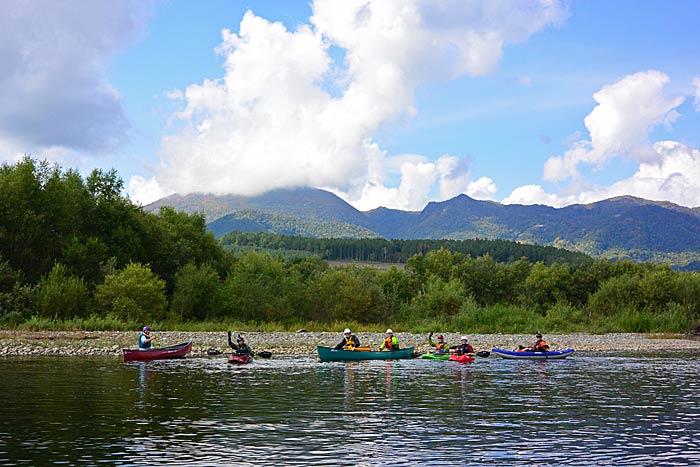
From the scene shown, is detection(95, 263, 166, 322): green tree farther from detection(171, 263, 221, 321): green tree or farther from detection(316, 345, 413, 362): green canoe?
detection(316, 345, 413, 362): green canoe

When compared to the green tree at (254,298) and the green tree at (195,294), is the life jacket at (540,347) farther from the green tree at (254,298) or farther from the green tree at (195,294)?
the green tree at (195,294)

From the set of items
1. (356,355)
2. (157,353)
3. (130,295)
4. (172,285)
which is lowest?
(356,355)

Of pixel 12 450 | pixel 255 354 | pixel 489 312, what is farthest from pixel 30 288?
pixel 12 450

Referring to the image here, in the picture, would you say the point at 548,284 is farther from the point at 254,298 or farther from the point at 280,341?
the point at 280,341

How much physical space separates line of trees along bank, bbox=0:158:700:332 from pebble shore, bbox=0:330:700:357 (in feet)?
18.7

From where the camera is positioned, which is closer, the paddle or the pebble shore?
the paddle

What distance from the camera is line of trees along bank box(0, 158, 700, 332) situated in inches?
2421

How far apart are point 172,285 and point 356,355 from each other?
118 ft

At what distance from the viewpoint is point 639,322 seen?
252 feet

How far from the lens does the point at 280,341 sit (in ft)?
183

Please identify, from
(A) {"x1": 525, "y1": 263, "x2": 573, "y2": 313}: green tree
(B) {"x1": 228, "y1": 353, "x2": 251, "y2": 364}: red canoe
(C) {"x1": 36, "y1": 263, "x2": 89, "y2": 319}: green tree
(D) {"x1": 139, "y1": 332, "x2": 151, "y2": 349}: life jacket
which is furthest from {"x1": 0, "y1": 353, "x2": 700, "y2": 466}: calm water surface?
(A) {"x1": 525, "y1": 263, "x2": 573, "y2": 313}: green tree

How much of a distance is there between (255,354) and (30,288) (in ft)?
87.4

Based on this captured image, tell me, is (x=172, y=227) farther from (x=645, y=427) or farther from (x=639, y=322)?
(x=645, y=427)

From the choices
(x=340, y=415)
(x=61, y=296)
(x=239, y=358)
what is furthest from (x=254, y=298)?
(x=340, y=415)
